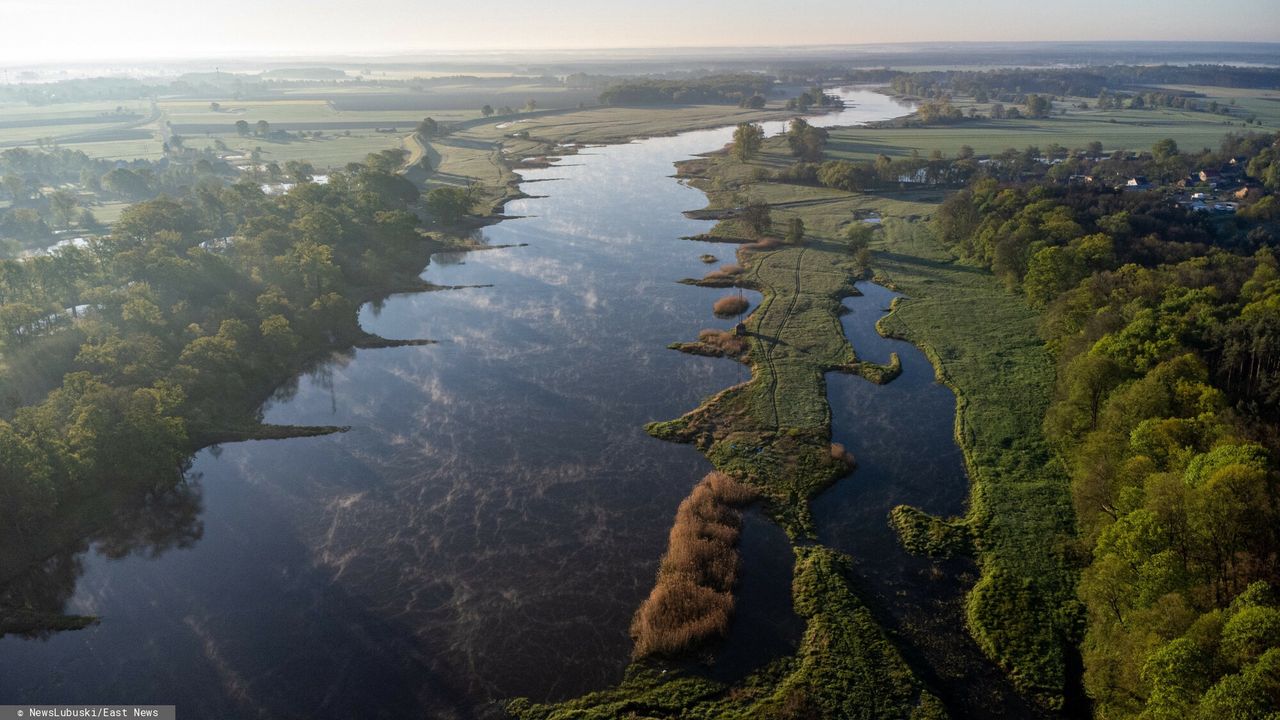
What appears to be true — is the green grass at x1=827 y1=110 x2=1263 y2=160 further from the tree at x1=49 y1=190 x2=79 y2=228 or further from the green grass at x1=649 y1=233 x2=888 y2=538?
the tree at x1=49 y1=190 x2=79 y2=228

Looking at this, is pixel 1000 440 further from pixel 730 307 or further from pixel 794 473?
pixel 730 307

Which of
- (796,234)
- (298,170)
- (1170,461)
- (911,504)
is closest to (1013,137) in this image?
(796,234)

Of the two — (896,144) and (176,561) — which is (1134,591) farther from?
(896,144)

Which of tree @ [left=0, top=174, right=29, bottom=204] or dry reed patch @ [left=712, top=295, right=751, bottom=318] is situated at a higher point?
tree @ [left=0, top=174, right=29, bottom=204]

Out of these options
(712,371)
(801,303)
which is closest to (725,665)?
(712,371)

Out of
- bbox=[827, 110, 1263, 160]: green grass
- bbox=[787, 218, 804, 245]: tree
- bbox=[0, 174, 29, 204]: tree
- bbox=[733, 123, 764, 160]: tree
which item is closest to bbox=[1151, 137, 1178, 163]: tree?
bbox=[827, 110, 1263, 160]: green grass
